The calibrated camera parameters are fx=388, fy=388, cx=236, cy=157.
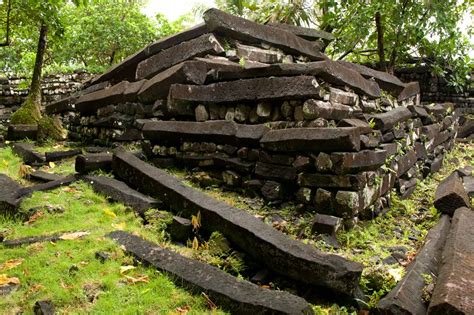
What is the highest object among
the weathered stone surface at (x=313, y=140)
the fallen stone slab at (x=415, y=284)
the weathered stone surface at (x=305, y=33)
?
the weathered stone surface at (x=305, y=33)

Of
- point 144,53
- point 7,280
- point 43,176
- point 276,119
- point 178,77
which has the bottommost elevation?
point 7,280

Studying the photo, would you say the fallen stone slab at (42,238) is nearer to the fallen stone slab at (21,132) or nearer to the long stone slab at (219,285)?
the long stone slab at (219,285)

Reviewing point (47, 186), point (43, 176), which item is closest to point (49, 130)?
point (43, 176)

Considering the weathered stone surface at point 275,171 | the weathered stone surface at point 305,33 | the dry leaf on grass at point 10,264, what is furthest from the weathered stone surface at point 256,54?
the dry leaf on grass at point 10,264

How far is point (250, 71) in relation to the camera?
4.99 meters

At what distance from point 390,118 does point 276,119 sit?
1773 millimetres

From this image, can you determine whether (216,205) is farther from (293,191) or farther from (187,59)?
(187,59)

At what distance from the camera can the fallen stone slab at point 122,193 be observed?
4.50 metres

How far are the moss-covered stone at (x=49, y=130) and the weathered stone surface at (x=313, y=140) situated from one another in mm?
6480

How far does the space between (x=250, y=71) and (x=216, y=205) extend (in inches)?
74.6

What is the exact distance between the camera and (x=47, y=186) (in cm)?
515

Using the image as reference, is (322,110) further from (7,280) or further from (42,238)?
(7,280)

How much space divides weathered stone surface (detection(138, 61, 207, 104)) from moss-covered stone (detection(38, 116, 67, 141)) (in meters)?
4.13

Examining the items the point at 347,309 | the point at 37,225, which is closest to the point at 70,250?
the point at 37,225
